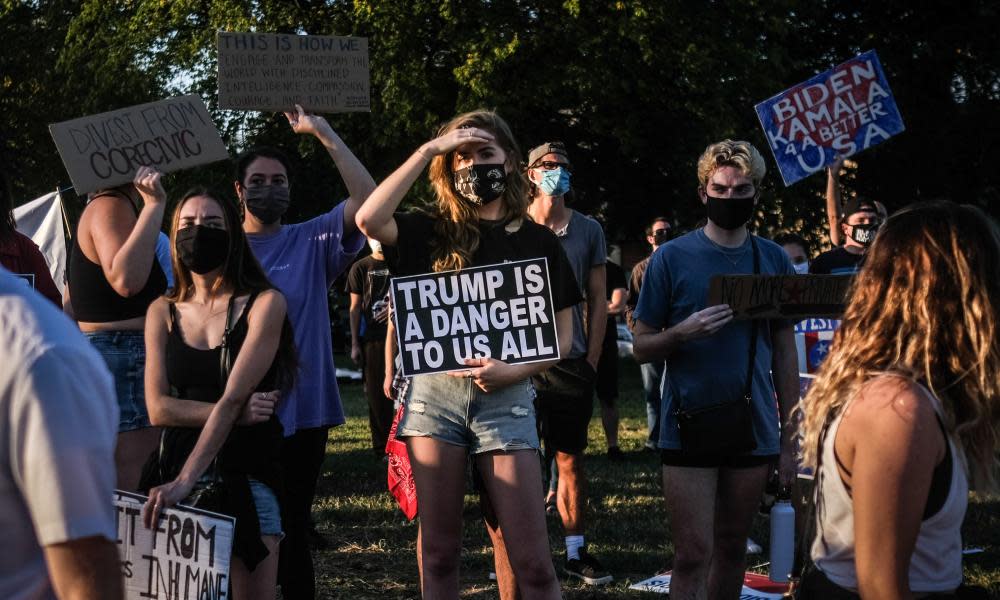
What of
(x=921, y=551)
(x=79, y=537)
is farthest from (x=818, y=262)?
(x=79, y=537)

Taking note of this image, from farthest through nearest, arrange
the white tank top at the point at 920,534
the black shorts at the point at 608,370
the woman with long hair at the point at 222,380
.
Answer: the black shorts at the point at 608,370 → the woman with long hair at the point at 222,380 → the white tank top at the point at 920,534

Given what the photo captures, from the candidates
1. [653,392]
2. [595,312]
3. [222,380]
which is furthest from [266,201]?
[653,392]

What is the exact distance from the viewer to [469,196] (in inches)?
167

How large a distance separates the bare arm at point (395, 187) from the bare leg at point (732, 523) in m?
1.63

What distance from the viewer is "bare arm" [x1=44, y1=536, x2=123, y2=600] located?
63.0 inches

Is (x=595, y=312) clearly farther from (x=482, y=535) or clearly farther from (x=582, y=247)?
(x=482, y=535)

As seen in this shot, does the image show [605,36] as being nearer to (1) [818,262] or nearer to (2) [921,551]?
(1) [818,262]

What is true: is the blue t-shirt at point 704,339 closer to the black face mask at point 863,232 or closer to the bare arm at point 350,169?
the bare arm at point 350,169

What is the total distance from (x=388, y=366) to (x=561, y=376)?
815 millimetres

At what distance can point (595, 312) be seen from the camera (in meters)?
6.01

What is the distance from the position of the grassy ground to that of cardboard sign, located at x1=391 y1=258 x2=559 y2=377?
90.3 inches

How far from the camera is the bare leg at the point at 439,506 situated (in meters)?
4.08

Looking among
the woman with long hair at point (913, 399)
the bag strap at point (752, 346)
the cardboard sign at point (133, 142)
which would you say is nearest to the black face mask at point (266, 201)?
the cardboard sign at point (133, 142)

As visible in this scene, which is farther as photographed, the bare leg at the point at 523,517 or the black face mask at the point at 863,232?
the black face mask at the point at 863,232
